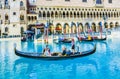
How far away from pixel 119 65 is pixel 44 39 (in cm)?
2376

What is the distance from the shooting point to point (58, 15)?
2176 inches

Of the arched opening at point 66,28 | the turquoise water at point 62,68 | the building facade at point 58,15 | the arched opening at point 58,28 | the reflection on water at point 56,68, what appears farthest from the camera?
the arched opening at point 66,28

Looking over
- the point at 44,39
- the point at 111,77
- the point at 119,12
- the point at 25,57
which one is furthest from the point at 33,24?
the point at 111,77

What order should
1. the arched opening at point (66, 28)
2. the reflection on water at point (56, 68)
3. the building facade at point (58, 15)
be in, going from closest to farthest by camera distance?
the reflection on water at point (56, 68) → the building facade at point (58, 15) → the arched opening at point (66, 28)

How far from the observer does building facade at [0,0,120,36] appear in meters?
50.0

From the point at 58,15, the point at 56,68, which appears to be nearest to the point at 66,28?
the point at 58,15

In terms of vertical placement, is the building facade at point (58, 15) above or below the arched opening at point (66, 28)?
above

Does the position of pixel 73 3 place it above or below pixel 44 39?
above

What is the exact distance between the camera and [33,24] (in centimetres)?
5166

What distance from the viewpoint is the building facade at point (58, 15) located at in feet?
164

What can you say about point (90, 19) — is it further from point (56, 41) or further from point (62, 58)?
point (62, 58)

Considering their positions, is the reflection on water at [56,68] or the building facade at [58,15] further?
the building facade at [58,15]

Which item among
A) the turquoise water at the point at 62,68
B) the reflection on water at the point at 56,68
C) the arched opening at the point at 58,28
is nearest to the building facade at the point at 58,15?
the arched opening at the point at 58,28

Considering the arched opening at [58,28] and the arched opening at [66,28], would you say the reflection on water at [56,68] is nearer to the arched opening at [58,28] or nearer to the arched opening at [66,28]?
the arched opening at [58,28]
